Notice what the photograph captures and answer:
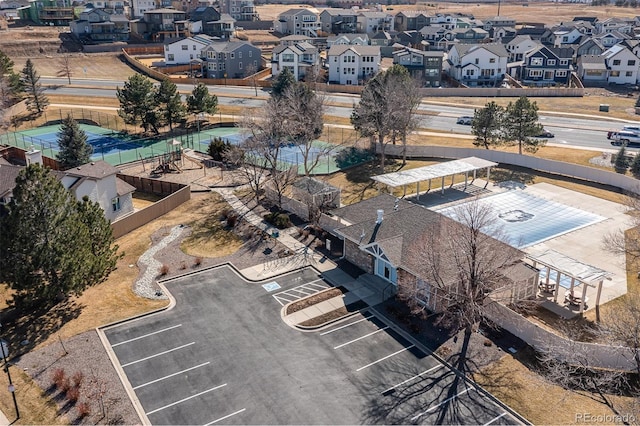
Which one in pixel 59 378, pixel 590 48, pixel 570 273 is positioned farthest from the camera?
pixel 590 48

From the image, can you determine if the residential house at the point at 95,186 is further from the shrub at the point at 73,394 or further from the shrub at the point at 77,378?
the shrub at the point at 73,394

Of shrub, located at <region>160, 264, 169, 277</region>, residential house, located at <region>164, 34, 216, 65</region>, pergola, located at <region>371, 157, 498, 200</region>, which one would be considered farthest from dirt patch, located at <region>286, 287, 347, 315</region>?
residential house, located at <region>164, 34, 216, 65</region>

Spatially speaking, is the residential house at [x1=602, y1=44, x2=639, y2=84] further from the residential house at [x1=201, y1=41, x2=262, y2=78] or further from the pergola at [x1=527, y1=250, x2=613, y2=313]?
the pergola at [x1=527, y1=250, x2=613, y2=313]

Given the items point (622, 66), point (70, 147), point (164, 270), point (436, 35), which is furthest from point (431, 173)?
point (436, 35)

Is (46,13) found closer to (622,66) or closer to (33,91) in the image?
(33,91)

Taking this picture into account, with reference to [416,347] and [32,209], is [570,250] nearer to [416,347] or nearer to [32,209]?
[416,347]

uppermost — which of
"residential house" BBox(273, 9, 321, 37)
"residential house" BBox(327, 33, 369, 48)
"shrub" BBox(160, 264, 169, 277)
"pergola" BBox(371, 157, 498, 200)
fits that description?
"residential house" BBox(273, 9, 321, 37)
